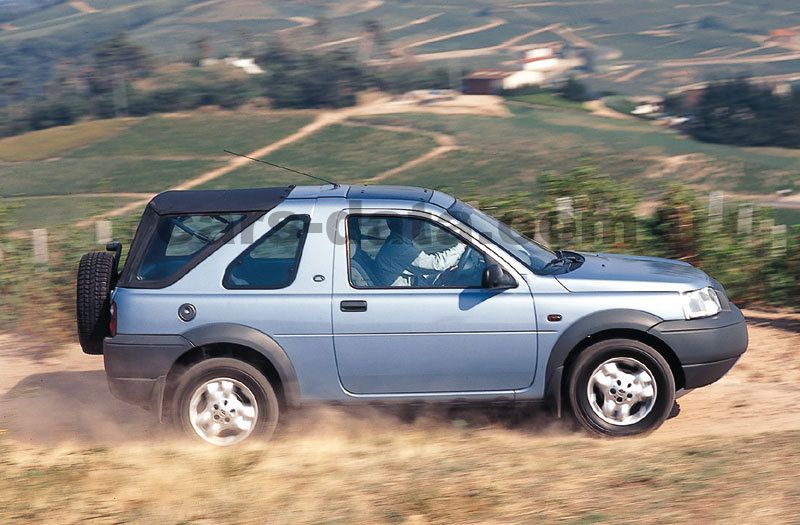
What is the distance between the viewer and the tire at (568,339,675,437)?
595 centimetres

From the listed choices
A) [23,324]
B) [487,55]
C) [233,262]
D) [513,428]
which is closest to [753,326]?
[513,428]

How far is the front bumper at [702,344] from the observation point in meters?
5.96

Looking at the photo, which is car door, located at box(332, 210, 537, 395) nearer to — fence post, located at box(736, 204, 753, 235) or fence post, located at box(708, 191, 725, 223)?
fence post, located at box(708, 191, 725, 223)

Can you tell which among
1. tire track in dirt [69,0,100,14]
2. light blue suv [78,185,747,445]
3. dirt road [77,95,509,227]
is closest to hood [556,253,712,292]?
light blue suv [78,185,747,445]

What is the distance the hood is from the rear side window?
2079 mm

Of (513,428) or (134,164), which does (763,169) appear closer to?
(134,164)

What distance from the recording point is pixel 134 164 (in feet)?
191

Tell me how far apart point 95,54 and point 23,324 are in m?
71.8

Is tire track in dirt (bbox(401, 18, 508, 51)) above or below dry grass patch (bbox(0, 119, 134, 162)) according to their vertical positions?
above

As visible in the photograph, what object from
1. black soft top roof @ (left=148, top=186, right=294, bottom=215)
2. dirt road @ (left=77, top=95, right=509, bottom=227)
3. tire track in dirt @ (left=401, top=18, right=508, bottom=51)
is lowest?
black soft top roof @ (left=148, top=186, right=294, bottom=215)

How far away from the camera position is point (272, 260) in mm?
6070

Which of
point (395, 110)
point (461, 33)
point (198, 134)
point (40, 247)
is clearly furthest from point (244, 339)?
point (461, 33)

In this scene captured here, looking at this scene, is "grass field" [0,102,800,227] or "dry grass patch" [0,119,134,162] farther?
"dry grass patch" [0,119,134,162]

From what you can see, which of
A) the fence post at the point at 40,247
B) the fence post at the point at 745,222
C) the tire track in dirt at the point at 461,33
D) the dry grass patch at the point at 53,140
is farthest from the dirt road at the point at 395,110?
the fence post at the point at 745,222
